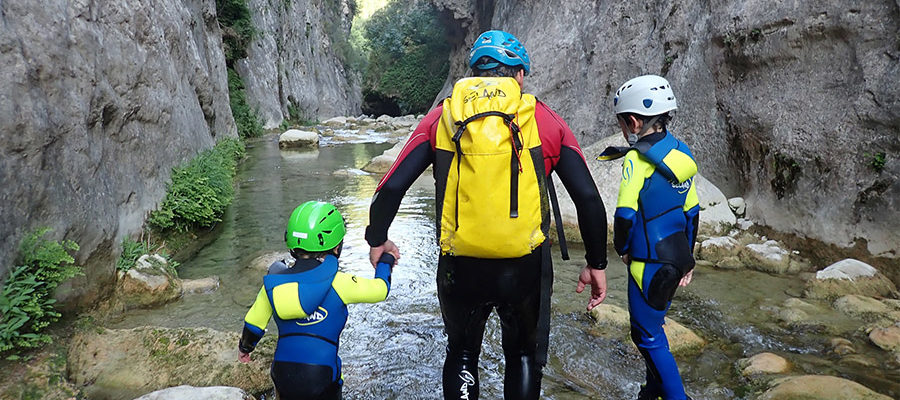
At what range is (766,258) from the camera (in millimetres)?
5695

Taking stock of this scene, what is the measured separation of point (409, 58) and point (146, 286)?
3693 centimetres

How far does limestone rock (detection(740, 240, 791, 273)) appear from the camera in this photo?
5.62 meters

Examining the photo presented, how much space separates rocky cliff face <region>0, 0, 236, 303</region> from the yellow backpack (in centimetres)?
316

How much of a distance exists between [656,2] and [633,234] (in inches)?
358

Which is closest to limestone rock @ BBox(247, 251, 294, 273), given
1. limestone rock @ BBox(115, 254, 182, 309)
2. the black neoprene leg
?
limestone rock @ BBox(115, 254, 182, 309)

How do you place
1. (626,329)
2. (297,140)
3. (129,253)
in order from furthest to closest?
(297,140), (129,253), (626,329)

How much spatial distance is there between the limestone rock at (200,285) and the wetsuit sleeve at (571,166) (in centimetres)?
427

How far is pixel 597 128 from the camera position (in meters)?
11.7

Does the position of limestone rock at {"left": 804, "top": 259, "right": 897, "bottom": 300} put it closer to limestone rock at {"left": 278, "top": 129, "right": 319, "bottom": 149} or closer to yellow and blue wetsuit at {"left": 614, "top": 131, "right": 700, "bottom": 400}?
yellow and blue wetsuit at {"left": 614, "top": 131, "right": 700, "bottom": 400}

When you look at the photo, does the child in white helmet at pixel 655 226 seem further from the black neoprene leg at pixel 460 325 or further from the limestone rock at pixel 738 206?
the limestone rock at pixel 738 206

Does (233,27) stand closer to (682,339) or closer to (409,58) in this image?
(409,58)

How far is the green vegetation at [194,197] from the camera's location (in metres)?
6.52

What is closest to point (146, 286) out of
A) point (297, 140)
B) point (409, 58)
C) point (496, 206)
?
point (496, 206)

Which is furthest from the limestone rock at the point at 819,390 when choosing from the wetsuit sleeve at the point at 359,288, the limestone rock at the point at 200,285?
the limestone rock at the point at 200,285
